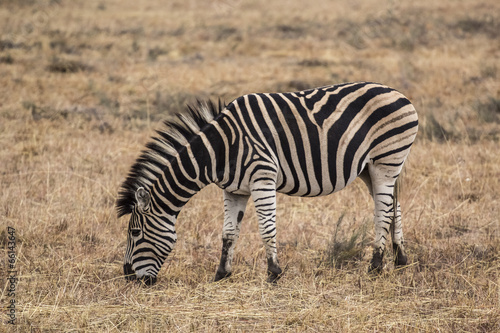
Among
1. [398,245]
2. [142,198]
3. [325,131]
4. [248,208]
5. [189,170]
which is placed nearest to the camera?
[142,198]

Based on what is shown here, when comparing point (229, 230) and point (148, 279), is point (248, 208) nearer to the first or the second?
point (229, 230)

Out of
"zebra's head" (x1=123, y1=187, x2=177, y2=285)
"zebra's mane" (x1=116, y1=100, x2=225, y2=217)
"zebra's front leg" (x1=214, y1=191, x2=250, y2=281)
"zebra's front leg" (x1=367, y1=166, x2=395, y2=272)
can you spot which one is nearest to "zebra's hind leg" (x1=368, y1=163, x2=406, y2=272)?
"zebra's front leg" (x1=367, y1=166, x2=395, y2=272)

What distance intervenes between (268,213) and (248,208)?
244 cm

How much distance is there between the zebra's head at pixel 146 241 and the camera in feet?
17.1

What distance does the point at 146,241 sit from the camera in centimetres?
520

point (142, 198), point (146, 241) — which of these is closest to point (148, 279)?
point (146, 241)

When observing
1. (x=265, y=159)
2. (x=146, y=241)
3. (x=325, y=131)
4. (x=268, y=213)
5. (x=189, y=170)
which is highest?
(x=325, y=131)

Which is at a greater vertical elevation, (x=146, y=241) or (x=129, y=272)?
(x=146, y=241)

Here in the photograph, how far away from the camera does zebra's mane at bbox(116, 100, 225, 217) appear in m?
5.28

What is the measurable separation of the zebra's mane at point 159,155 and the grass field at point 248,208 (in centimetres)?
77

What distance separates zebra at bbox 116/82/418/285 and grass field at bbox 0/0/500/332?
1.52 feet

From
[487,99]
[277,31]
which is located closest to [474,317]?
[487,99]

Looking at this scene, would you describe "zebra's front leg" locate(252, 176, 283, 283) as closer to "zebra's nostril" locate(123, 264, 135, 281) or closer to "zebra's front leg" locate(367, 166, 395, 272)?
"zebra's front leg" locate(367, 166, 395, 272)

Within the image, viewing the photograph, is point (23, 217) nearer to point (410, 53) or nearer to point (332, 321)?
point (332, 321)
